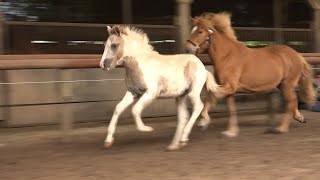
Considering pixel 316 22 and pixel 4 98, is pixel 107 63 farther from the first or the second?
pixel 316 22

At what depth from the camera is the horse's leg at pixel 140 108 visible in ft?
21.4

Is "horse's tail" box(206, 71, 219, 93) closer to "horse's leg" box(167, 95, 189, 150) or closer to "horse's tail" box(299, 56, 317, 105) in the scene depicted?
"horse's leg" box(167, 95, 189, 150)

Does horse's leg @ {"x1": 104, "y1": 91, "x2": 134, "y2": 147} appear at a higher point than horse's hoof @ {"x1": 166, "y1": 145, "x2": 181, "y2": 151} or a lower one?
higher

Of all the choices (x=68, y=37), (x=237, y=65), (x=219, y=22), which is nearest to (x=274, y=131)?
(x=237, y=65)

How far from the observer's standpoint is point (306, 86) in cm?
916

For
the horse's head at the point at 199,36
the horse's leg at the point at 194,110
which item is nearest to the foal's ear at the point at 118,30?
the horse's leg at the point at 194,110

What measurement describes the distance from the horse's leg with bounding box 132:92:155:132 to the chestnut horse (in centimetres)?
148

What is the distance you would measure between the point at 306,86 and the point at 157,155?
12.0ft

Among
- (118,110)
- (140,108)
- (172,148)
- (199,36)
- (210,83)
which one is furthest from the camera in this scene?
(199,36)

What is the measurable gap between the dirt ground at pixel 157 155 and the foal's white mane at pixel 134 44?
4.40 ft

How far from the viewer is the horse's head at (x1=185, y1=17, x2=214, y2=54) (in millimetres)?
8031

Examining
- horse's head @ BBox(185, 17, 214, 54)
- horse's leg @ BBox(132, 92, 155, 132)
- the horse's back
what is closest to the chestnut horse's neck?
horse's head @ BBox(185, 17, 214, 54)

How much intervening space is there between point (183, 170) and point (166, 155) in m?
0.89

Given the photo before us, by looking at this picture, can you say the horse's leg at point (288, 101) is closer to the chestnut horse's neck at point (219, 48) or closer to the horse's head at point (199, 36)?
the chestnut horse's neck at point (219, 48)
